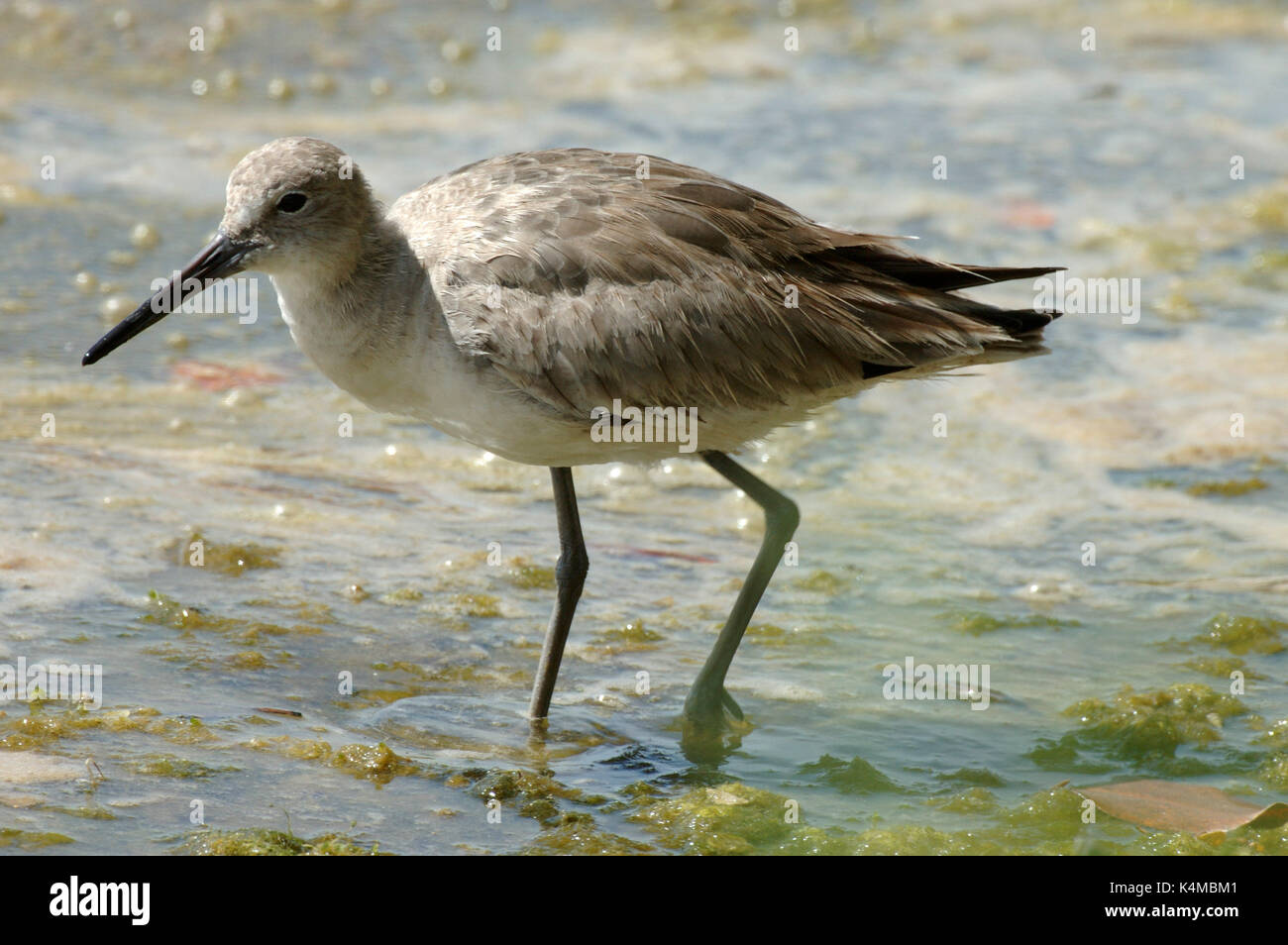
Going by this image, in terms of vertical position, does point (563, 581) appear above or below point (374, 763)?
above

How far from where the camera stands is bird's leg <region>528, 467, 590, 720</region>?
5223mm

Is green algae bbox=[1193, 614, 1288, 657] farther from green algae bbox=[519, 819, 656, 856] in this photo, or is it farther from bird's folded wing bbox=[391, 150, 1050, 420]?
green algae bbox=[519, 819, 656, 856]

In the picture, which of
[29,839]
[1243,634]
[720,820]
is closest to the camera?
[29,839]

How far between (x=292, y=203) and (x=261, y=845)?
6.46ft

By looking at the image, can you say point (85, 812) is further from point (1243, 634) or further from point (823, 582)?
point (1243, 634)

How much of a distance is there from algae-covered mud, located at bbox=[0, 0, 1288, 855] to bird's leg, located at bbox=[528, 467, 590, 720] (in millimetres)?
127

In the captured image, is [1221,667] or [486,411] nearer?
[486,411]

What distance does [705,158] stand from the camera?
994 centimetres

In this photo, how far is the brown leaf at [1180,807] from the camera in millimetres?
4672

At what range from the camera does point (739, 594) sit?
→ 5516mm

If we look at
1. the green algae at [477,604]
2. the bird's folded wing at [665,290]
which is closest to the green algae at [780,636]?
the green algae at [477,604]

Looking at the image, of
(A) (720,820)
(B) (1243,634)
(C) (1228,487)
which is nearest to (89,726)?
(A) (720,820)
